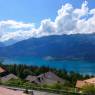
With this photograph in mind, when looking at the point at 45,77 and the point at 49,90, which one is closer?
the point at 49,90

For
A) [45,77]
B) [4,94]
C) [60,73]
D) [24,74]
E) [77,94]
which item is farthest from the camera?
[60,73]

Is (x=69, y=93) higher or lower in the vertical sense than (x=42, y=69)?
lower

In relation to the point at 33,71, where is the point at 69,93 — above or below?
below

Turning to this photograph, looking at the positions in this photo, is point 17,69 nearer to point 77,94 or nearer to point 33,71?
point 33,71

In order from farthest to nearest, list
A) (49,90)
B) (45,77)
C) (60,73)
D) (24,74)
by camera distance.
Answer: (60,73)
(24,74)
(45,77)
(49,90)

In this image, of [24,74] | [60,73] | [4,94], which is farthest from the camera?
[60,73]

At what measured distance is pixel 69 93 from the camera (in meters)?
21.6

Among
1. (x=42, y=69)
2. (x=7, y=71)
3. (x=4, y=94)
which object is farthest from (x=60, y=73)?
(x=4, y=94)

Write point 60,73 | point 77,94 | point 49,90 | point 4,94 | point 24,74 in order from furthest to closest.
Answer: point 60,73, point 24,74, point 49,90, point 77,94, point 4,94

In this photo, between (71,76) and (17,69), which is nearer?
(71,76)

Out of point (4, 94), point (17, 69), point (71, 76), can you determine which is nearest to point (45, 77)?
point (71, 76)

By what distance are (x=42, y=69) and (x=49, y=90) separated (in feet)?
238

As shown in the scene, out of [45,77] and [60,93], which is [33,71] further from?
[60,93]

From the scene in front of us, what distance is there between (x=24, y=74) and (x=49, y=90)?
2427 inches
